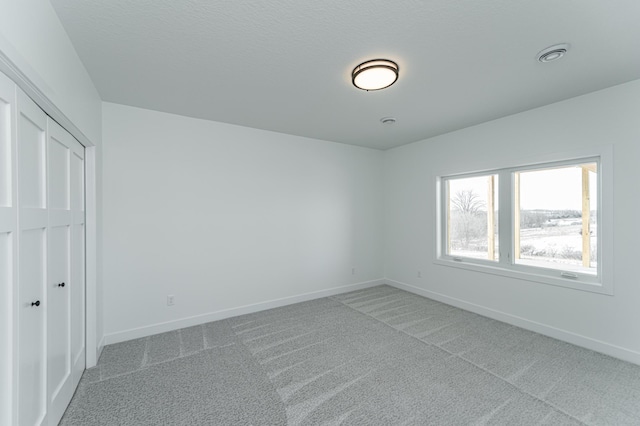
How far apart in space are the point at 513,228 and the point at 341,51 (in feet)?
10.3

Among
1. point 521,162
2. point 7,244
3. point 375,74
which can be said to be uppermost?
point 375,74

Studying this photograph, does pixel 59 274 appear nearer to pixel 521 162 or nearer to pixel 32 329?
pixel 32 329

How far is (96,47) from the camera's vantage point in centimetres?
197

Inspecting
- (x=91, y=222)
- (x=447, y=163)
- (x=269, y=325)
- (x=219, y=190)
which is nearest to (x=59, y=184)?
(x=91, y=222)

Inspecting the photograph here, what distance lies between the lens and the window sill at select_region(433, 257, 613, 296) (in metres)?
2.72

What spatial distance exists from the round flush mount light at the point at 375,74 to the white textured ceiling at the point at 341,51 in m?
0.07

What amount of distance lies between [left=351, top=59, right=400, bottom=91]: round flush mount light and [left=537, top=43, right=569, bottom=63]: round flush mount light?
107 centimetres

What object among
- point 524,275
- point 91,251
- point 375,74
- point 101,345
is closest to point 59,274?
point 91,251

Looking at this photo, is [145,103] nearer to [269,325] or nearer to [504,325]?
[269,325]

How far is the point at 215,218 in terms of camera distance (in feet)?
11.6

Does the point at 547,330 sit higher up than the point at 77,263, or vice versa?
the point at 77,263

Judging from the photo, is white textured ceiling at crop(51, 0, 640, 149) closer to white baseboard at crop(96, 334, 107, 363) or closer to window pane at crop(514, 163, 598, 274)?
window pane at crop(514, 163, 598, 274)

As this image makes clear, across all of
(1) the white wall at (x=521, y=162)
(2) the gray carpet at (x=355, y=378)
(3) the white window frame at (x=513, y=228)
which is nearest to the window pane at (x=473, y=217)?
(3) the white window frame at (x=513, y=228)

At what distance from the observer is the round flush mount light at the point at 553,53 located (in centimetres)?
195
